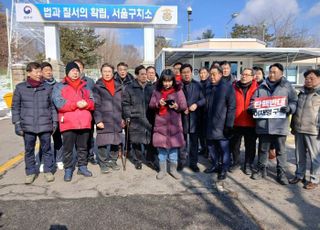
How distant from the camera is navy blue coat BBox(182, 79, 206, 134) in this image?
14.6 ft

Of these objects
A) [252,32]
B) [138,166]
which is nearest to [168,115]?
[138,166]

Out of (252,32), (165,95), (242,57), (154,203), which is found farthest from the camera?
(252,32)

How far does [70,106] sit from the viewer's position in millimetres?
3957

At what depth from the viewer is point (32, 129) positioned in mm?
3947

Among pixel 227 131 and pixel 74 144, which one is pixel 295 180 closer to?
pixel 227 131

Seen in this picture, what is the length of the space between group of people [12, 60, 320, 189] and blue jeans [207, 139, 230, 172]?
2 centimetres

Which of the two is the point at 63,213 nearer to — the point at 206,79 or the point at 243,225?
the point at 243,225

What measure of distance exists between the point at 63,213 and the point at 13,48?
78.6ft

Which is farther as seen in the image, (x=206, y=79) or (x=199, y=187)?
(x=206, y=79)

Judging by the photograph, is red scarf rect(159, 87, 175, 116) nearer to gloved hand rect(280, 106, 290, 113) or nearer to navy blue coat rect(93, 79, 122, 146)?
navy blue coat rect(93, 79, 122, 146)

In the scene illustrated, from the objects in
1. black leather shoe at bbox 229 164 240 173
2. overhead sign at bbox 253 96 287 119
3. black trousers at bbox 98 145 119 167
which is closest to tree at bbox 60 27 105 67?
black trousers at bbox 98 145 119 167

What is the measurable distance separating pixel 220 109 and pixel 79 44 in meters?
25.0

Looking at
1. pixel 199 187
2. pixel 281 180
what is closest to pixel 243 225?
pixel 199 187

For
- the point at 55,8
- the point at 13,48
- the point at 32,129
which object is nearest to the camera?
the point at 32,129
